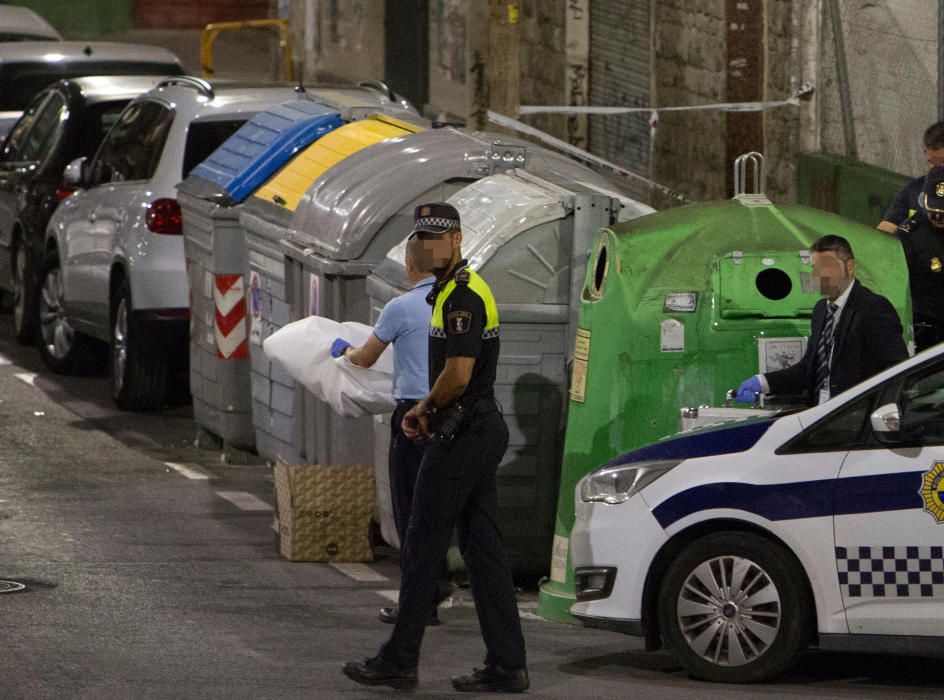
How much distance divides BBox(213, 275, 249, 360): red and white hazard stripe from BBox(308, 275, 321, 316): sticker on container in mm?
1495

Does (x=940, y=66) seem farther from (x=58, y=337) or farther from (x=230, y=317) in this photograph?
(x=58, y=337)

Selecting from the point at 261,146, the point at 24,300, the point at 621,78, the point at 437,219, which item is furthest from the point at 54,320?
the point at 437,219

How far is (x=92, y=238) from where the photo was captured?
14.4 metres

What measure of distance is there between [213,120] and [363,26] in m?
15.1

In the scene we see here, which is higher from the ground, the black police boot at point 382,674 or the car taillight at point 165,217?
the car taillight at point 165,217

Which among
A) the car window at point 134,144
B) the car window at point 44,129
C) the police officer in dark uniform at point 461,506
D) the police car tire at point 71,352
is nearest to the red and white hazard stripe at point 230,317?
the car window at point 134,144

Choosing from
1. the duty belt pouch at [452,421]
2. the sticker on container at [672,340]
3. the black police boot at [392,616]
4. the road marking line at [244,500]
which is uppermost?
the sticker on container at [672,340]

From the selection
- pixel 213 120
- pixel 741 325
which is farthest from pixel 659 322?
pixel 213 120

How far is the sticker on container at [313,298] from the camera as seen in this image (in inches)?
433

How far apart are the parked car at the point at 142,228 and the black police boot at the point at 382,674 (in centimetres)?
623

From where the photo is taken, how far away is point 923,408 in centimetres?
784

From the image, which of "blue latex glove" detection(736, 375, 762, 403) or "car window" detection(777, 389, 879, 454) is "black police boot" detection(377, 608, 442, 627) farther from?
"car window" detection(777, 389, 879, 454)

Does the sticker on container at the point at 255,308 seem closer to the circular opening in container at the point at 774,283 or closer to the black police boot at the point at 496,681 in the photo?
the circular opening in container at the point at 774,283

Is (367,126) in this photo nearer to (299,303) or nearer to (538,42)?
(299,303)
